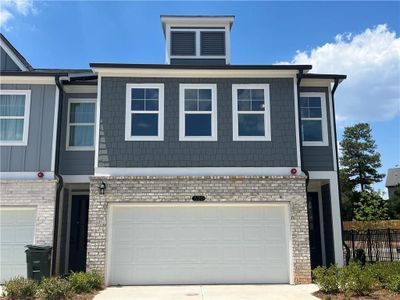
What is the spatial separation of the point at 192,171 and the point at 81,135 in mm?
3849

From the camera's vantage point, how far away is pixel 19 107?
12.9 meters

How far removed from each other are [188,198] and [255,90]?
3.83 metres

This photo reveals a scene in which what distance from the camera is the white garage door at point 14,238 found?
1231cm

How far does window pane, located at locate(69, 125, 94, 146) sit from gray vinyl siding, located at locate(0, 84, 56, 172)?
2.44ft

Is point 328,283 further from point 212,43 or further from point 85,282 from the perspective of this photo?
point 212,43

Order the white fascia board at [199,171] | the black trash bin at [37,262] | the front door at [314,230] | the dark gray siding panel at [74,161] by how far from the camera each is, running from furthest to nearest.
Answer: the front door at [314,230] → the dark gray siding panel at [74,161] → the white fascia board at [199,171] → the black trash bin at [37,262]

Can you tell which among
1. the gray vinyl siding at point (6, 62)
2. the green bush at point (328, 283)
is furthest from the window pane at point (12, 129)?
the green bush at point (328, 283)

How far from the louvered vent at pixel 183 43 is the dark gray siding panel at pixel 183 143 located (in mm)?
2548

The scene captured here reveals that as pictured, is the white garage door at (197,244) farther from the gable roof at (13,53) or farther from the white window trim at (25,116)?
the gable roof at (13,53)

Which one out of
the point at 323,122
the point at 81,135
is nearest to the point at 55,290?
the point at 81,135

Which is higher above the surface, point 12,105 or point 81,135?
point 12,105

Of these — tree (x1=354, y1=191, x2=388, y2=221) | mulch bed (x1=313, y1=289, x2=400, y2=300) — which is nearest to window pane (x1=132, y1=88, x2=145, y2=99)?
mulch bed (x1=313, y1=289, x2=400, y2=300)

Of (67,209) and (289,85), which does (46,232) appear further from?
(289,85)

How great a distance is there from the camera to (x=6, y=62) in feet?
47.3
